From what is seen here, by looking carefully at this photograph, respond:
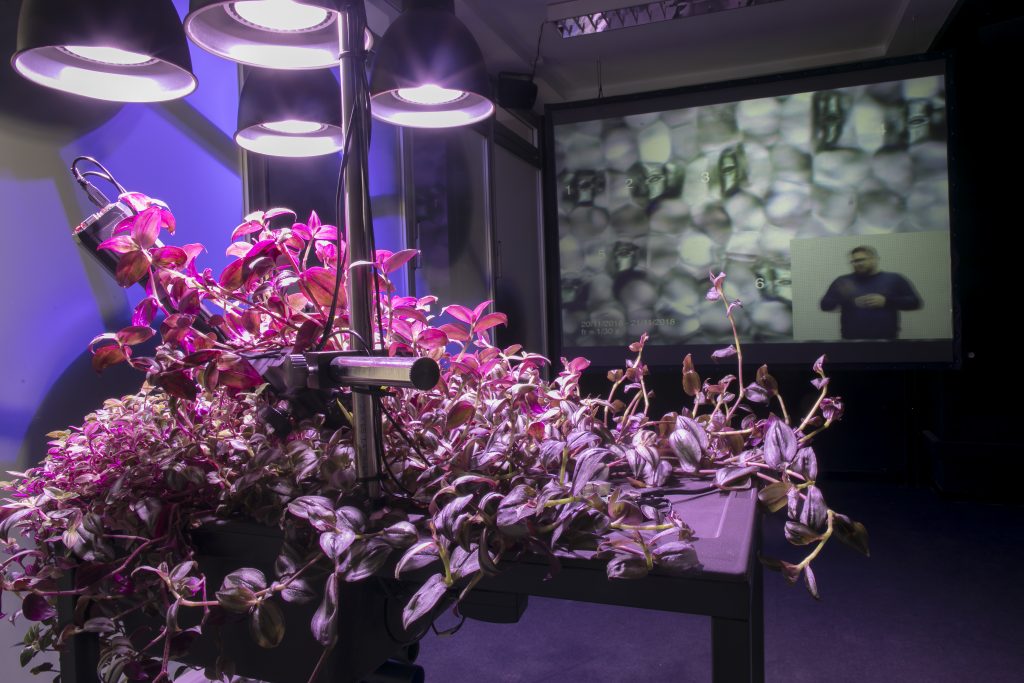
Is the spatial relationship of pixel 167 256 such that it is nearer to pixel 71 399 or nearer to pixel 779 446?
pixel 779 446

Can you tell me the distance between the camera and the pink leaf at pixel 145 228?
62cm

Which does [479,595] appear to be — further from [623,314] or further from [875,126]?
[875,126]

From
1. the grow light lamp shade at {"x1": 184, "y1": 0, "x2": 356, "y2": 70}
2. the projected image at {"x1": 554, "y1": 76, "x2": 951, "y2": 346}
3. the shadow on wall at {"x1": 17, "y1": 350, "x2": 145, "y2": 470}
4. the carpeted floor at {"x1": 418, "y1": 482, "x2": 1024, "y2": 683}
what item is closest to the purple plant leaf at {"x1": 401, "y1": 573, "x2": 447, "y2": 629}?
the grow light lamp shade at {"x1": 184, "y1": 0, "x2": 356, "y2": 70}

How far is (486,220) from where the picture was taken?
13.0ft

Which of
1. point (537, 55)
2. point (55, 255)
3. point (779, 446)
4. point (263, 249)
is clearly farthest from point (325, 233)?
point (537, 55)

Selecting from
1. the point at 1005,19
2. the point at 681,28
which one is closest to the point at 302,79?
the point at 681,28

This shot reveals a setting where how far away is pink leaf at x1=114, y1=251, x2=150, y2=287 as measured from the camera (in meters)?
0.61

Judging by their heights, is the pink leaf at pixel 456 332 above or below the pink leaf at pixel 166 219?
below

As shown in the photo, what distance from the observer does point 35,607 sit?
2.13ft

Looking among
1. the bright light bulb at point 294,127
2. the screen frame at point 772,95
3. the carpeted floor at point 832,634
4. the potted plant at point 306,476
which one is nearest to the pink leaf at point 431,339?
the potted plant at point 306,476

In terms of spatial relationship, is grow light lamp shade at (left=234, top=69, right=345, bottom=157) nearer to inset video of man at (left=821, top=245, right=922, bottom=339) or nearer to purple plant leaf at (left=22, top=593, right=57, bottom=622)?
purple plant leaf at (left=22, top=593, right=57, bottom=622)

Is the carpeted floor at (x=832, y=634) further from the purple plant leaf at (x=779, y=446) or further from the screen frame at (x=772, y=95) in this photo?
the purple plant leaf at (x=779, y=446)

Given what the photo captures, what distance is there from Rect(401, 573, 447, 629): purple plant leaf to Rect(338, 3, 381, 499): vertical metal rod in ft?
0.43

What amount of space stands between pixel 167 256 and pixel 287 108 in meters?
0.50
